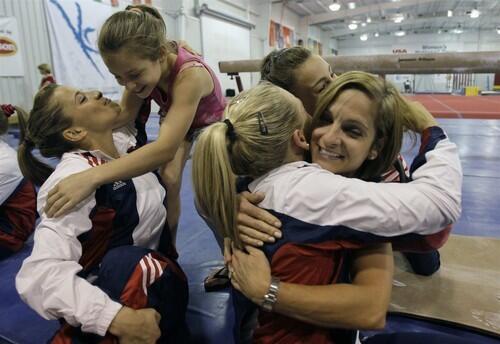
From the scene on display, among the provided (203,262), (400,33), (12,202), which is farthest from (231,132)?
(400,33)

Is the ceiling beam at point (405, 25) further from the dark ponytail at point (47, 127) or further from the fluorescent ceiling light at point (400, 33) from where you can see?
the dark ponytail at point (47, 127)

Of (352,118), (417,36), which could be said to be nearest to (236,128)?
(352,118)

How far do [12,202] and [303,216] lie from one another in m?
1.84

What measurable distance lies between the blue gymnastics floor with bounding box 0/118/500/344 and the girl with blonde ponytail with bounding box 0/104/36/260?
0.09 metres

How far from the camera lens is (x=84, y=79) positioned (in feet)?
21.6

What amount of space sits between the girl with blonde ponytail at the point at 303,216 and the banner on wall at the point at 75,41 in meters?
6.15

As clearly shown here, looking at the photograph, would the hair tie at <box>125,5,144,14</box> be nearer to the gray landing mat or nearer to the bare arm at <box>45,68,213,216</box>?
the bare arm at <box>45,68,213,216</box>

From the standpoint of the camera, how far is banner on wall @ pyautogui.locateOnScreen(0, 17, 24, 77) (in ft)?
18.2

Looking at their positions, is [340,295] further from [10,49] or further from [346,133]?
[10,49]

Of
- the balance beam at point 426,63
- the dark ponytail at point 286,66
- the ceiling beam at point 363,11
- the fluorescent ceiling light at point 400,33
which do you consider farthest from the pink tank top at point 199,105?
the fluorescent ceiling light at point 400,33

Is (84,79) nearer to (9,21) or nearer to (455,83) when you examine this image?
(9,21)

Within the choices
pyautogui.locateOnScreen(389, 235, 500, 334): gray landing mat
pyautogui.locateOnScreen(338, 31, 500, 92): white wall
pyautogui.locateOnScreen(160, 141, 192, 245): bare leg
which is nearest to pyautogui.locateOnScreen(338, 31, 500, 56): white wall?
pyautogui.locateOnScreen(338, 31, 500, 92): white wall

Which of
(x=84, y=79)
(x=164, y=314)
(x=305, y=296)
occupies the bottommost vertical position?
(x=164, y=314)

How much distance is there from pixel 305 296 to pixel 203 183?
33 centimetres
